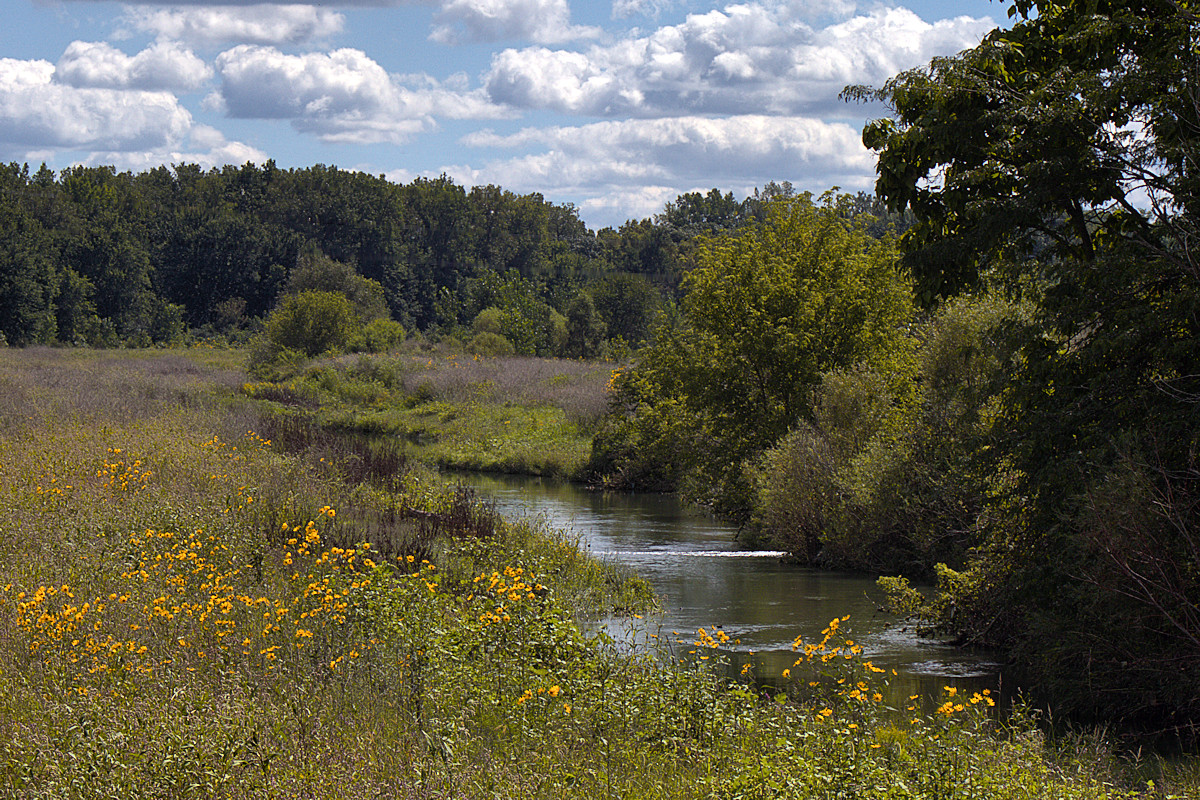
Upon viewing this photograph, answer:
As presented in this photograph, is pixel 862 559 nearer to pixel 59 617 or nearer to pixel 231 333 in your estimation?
pixel 59 617

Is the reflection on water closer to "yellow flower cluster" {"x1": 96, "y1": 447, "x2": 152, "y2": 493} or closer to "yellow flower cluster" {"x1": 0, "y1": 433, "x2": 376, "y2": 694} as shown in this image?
"yellow flower cluster" {"x1": 0, "y1": 433, "x2": 376, "y2": 694}

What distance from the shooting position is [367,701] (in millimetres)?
7223


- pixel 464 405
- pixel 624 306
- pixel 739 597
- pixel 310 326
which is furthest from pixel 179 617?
pixel 624 306

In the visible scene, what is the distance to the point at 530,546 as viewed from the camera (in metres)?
17.8

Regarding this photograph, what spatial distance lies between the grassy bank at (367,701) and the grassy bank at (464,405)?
2298 centimetres

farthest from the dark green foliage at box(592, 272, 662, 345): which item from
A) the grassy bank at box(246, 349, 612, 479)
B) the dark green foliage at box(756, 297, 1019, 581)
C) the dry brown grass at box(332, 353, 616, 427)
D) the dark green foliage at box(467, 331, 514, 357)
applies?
the dark green foliage at box(756, 297, 1019, 581)

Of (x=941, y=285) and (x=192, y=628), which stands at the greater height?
(x=941, y=285)

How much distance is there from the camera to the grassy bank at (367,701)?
5879 millimetres

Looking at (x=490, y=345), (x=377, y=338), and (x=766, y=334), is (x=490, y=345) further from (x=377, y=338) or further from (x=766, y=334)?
(x=766, y=334)

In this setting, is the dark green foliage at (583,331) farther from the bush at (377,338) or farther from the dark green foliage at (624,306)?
the bush at (377,338)

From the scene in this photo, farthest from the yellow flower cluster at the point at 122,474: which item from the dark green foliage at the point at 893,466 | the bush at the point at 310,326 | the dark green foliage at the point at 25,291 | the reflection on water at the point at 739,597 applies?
the dark green foliage at the point at 25,291

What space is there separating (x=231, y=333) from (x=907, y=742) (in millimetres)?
83643

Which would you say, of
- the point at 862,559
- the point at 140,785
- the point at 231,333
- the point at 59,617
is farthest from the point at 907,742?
the point at 231,333

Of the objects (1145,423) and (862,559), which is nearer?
(1145,423)
